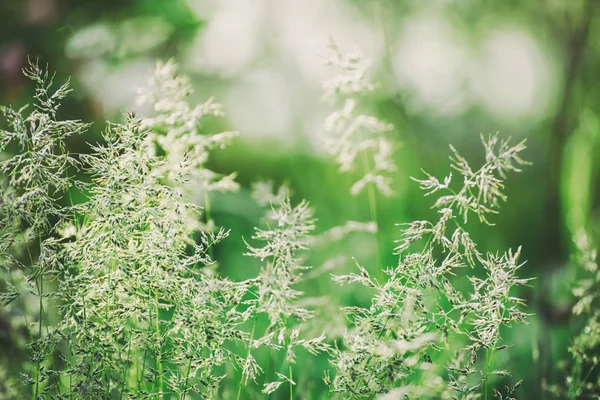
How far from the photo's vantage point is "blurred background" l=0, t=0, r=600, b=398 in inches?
98.0

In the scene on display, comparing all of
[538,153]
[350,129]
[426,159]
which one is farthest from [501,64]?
[350,129]

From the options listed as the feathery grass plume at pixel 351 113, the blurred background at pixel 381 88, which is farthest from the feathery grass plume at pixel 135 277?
the blurred background at pixel 381 88

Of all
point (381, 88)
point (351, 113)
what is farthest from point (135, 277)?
point (381, 88)

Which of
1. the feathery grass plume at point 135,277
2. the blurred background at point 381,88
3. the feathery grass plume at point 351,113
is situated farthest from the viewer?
the blurred background at point 381,88

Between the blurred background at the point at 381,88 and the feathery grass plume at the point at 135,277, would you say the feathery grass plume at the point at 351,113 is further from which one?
the blurred background at the point at 381,88

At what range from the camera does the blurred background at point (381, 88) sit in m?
2.49

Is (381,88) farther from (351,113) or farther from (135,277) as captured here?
(135,277)

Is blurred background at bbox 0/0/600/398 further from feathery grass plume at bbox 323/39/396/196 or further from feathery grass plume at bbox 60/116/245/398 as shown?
feathery grass plume at bbox 60/116/245/398

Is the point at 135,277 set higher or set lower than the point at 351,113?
lower

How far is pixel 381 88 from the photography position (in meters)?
3.13

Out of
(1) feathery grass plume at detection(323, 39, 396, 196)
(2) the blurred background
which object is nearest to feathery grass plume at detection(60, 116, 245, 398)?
(1) feathery grass plume at detection(323, 39, 396, 196)

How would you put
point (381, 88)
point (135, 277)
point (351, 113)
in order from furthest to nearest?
point (381, 88) < point (351, 113) < point (135, 277)

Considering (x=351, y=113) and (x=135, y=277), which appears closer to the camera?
(x=135, y=277)

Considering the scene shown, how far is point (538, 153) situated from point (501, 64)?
0.63m
